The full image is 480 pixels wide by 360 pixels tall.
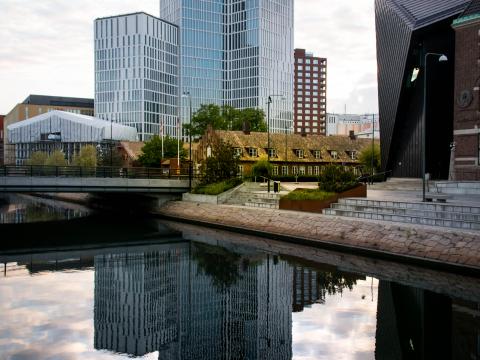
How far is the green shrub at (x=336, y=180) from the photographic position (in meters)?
38.9

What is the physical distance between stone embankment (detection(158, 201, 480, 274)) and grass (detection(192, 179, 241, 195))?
3759 mm

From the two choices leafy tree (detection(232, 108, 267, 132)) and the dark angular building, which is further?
leafy tree (detection(232, 108, 267, 132))

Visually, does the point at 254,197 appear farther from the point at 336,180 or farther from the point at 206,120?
the point at 206,120

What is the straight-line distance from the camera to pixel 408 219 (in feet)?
101

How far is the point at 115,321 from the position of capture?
62.8 feet

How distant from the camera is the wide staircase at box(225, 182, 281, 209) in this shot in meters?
45.3

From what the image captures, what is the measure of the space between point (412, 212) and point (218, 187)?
23475 millimetres

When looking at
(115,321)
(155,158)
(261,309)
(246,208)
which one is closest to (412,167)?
(246,208)

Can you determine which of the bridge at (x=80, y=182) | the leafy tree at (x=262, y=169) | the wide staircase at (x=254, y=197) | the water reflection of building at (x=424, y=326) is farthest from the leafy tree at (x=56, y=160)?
the water reflection of building at (x=424, y=326)

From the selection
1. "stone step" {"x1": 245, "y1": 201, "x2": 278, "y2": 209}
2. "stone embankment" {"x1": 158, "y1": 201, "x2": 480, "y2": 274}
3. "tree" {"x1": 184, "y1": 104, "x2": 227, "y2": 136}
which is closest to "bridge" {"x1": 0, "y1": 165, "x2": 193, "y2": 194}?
"stone embankment" {"x1": 158, "y1": 201, "x2": 480, "y2": 274}

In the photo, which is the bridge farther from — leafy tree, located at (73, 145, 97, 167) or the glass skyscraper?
the glass skyscraper

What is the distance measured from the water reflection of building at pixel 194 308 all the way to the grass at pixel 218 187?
64.2 feet

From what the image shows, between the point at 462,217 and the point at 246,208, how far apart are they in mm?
19730

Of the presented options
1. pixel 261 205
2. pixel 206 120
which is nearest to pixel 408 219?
pixel 261 205
